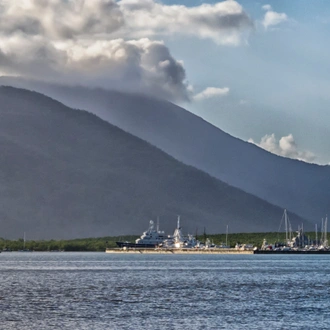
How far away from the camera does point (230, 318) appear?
222 feet

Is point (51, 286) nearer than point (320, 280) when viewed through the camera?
Yes

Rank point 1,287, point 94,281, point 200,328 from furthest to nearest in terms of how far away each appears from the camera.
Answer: point 94,281, point 1,287, point 200,328

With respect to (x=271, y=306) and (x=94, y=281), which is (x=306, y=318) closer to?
(x=271, y=306)

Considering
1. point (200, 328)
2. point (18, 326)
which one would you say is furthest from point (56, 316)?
point (200, 328)

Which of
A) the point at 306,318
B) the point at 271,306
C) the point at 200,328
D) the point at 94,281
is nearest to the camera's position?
the point at 200,328

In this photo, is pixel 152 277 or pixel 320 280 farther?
pixel 152 277

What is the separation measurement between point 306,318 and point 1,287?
3860 cm

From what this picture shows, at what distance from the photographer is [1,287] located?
96812 millimetres

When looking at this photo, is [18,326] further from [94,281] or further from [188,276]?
[188,276]

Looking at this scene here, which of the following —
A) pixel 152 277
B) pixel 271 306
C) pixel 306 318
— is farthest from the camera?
pixel 152 277

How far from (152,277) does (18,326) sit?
177 feet

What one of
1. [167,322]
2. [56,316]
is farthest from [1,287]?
[167,322]

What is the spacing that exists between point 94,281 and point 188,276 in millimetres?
14987

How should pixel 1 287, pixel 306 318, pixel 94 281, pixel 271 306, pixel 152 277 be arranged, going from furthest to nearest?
pixel 152 277, pixel 94 281, pixel 1 287, pixel 271 306, pixel 306 318
